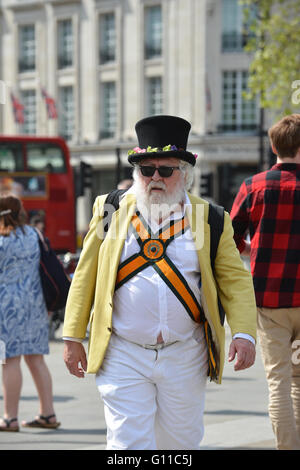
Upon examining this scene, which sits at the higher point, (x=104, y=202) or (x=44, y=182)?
(x=104, y=202)

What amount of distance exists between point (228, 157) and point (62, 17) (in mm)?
12007

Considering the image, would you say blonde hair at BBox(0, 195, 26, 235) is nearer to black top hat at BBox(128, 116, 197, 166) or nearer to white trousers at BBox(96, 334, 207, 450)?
black top hat at BBox(128, 116, 197, 166)

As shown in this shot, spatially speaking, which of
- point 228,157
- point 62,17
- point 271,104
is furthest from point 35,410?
point 62,17

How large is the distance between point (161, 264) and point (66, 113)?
41357mm

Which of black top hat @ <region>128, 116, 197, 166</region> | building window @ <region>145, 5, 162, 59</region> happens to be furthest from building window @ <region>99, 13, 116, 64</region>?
black top hat @ <region>128, 116, 197, 166</region>

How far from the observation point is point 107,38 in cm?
4325

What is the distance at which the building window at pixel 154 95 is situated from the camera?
41.7 meters

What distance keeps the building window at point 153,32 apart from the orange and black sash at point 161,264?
38188 mm

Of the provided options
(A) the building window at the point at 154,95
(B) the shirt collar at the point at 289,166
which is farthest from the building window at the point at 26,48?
(B) the shirt collar at the point at 289,166

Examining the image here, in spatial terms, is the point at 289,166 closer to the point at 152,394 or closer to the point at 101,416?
the point at 152,394

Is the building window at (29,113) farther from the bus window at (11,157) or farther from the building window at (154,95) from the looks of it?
the bus window at (11,157)

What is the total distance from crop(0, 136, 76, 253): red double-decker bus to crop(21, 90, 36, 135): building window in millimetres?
19392

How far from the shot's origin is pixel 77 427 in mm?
6820

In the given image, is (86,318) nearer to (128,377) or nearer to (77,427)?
(128,377)
